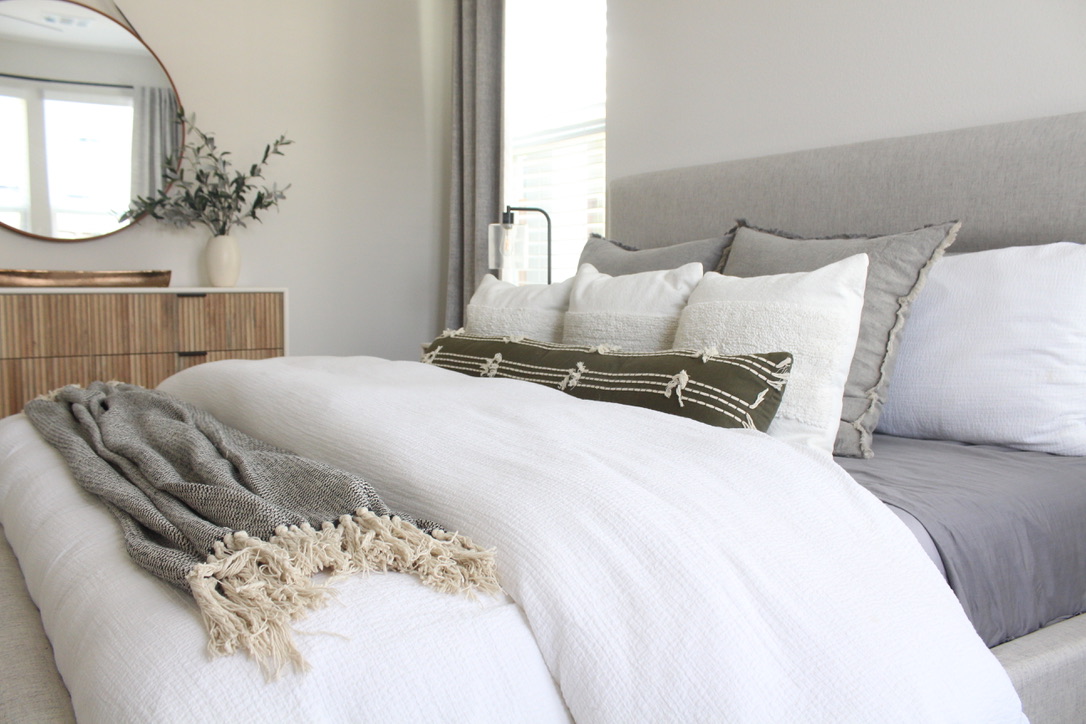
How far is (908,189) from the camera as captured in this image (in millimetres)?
2107

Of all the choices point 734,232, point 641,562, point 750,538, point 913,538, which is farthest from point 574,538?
point 734,232

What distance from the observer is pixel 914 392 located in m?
1.74

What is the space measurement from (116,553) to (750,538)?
29.4 inches

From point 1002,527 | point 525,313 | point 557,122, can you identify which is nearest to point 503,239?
point 557,122

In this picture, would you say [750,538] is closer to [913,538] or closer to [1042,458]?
[913,538]

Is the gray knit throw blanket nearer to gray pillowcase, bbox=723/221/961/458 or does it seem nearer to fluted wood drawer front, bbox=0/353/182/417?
gray pillowcase, bbox=723/221/961/458

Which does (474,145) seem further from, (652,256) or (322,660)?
(322,660)

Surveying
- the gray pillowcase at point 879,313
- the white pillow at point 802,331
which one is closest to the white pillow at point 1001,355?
the gray pillowcase at point 879,313

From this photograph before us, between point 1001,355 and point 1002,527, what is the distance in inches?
17.6

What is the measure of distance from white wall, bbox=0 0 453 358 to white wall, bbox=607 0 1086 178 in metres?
1.58

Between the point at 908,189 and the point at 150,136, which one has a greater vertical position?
the point at 150,136

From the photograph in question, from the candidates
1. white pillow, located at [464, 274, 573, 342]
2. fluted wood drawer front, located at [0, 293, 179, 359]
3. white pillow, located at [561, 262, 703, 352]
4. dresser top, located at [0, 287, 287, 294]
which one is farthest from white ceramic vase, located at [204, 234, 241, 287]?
white pillow, located at [561, 262, 703, 352]

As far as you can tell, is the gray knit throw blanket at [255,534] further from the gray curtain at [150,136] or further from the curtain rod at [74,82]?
the curtain rod at [74,82]

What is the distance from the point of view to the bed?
78cm
